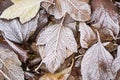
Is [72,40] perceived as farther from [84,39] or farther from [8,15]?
[8,15]

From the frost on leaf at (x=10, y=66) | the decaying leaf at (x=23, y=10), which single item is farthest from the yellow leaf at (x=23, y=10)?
the frost on leaf at (x=10, y=66)

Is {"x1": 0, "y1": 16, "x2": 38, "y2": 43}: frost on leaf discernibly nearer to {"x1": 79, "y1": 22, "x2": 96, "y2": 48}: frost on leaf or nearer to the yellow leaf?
the yellow leaf

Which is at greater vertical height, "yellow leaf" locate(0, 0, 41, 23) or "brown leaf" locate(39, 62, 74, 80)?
"yellow leaf" locate(0, 0, 41, 23)

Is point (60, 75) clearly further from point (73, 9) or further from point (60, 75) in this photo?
point (73, 9)

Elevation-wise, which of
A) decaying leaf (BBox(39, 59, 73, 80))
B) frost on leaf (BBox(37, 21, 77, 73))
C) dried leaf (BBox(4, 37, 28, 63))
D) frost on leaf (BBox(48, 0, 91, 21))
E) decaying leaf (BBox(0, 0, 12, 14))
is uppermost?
frost on leaf (BBox(48, 0, 91, 21))

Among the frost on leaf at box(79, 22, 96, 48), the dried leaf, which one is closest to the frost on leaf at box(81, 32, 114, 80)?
the frost on leaf at box(79, 22, 96, 48)
